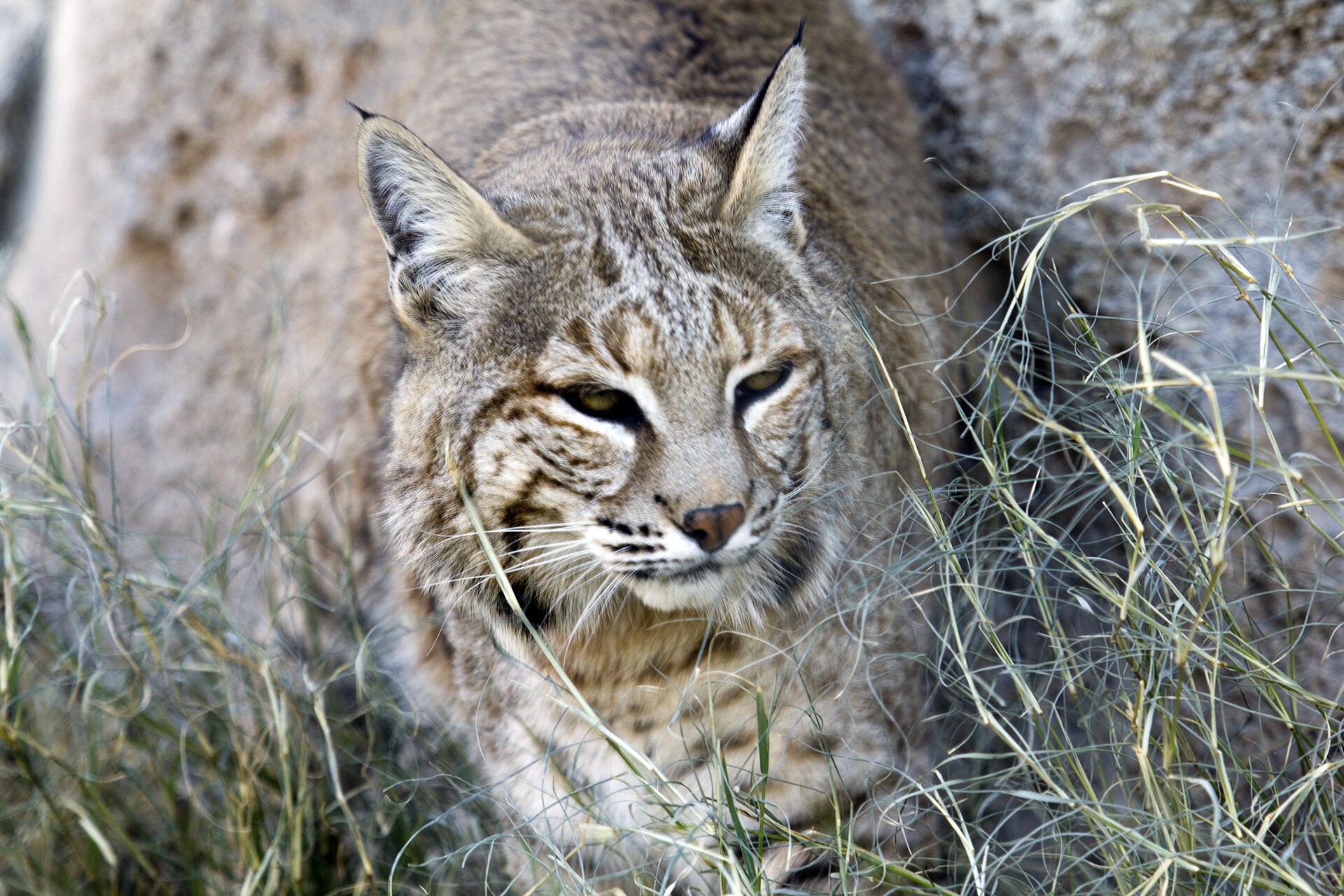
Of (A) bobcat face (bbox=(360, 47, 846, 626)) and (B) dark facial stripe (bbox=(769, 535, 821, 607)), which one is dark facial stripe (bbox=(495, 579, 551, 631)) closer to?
(A) bobcat face (bbox=(360, 47, 846, 626))

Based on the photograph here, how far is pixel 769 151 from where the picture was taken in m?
2.34

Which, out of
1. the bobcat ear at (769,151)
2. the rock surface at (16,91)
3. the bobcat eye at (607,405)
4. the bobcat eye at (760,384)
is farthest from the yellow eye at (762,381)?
the rock surface at (16,91)

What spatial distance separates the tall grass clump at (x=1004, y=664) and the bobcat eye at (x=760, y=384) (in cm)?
35

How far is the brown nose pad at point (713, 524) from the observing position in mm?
2020

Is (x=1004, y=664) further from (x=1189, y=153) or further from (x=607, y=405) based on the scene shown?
(x=1189, y=153)

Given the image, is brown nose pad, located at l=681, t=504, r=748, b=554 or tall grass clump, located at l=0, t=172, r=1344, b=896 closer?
brown nose pad, located at l=681, t=504, r=748, b=554

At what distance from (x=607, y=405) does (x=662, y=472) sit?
0.18m

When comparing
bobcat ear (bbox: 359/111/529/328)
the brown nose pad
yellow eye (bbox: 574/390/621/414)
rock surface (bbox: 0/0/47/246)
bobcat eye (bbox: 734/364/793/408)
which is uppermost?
rock surface (bbox: 0/0/47/246)

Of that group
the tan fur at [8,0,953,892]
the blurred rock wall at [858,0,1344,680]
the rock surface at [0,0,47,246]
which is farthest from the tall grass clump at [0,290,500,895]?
the rock surface at [0,0,47,246]

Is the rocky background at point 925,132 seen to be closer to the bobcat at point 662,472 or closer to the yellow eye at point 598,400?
the bobcat at point 662,472

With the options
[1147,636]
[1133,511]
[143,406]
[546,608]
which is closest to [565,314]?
[546,608]

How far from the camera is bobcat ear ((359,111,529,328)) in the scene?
2.14m

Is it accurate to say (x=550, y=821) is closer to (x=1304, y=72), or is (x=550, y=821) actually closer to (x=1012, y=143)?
(x=1012, y=143)

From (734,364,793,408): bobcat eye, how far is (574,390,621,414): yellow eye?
0.78 ft
